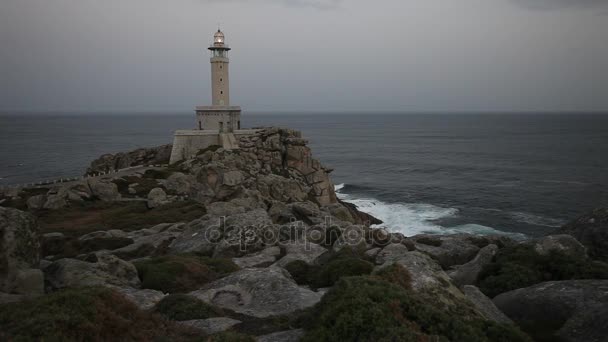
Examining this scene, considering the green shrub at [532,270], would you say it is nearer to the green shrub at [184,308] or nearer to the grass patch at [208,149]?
the green shrub at [184,308]

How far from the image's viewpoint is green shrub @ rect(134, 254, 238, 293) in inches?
632

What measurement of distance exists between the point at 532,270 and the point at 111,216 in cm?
3415

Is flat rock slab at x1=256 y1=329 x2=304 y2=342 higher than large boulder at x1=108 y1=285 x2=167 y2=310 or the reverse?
higher

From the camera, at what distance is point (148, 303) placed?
13445mm

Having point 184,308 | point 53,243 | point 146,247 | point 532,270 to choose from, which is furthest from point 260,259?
point 53,243

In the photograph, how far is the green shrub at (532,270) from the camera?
15195 mm

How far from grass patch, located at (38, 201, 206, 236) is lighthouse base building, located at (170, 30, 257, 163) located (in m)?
26.0

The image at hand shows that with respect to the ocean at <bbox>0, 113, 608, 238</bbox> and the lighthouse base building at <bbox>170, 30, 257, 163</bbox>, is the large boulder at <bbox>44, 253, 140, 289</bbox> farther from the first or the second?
the lighthouse base building at <bbox>170, 30, 257, 163</bbox>

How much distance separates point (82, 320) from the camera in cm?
949

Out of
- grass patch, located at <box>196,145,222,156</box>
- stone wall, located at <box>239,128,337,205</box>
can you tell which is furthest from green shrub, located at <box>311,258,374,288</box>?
grass patch, located at <box>196,145,222,156</box>

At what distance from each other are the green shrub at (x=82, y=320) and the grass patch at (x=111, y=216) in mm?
23103

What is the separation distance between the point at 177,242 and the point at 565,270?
20.2 metres

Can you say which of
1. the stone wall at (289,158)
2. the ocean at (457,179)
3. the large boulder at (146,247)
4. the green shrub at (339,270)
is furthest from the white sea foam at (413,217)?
the green shrub at (339,270)

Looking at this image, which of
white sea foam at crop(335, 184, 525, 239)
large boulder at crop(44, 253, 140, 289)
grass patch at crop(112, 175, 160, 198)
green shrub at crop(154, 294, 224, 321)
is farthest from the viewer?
white sea foam at crop(335, 184, 525, 239)
